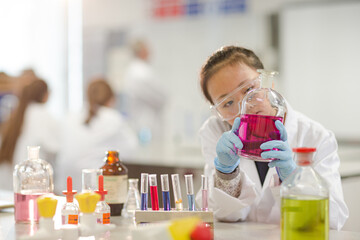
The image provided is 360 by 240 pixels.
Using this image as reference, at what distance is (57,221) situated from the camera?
1.65 meters

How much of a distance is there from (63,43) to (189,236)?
6.84 meters

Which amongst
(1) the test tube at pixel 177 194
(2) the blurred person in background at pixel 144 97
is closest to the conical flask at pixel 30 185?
(1) the test tube at pixel 177 194

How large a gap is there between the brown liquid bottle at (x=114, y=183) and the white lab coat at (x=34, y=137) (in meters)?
2.88

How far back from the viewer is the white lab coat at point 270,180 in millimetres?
1829

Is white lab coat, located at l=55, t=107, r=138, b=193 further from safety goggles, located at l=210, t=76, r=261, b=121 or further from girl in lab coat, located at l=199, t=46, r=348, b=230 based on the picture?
safety goggles, located at l=210, t=76, r=261, b=121

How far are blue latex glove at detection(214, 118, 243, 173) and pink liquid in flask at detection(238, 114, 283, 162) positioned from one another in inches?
1.2

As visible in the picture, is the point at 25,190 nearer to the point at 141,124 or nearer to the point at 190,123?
the point at 190,123

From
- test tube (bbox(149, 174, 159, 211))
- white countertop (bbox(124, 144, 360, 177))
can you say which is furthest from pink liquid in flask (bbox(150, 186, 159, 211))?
white countertop (bbox(124, 144, 360, 177))

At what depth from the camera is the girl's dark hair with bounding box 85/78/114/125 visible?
189 inches

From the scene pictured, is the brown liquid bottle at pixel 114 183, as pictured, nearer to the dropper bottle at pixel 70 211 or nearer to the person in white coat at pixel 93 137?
the dropper bottle at pixel 70 211

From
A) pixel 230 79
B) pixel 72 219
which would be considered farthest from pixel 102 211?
pixel 230 79

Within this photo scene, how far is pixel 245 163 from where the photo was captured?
2.05 m

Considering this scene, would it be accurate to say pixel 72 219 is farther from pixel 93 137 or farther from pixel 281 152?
pixel 93 137

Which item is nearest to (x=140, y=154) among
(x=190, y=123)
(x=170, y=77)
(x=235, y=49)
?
(x=190, y=123)
